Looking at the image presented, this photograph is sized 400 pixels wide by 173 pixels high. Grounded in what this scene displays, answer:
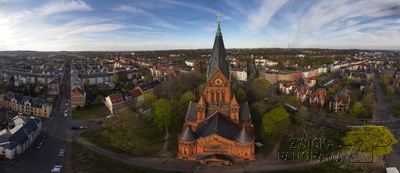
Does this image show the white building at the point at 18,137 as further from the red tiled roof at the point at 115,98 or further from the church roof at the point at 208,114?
the church roof at the point at 208,114

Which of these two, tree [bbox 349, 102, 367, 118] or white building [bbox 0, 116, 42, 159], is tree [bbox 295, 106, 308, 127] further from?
white building [bbox 0, 116, 42, 159]

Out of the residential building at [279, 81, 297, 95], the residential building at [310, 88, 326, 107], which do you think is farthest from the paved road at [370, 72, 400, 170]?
the residential building at [279, 81, 297, 95]

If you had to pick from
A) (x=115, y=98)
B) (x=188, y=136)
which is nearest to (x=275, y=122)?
(x=188, y=136)

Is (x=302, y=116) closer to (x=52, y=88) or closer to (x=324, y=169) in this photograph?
(x=324, y=169)

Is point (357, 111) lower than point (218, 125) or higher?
lower

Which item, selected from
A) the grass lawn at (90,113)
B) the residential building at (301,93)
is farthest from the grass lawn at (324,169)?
the grass lawn at (90,113)
